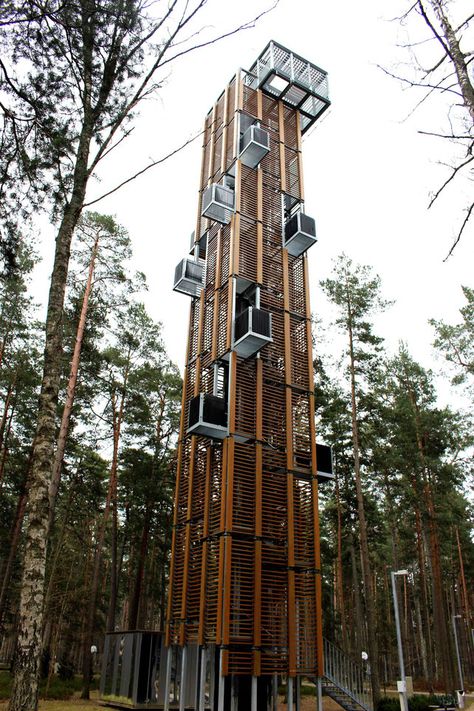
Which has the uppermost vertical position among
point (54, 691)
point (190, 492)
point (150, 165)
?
point (150, 165)

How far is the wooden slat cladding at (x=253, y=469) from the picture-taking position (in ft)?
32.3

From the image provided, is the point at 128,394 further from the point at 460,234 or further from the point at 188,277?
the point at 460,234

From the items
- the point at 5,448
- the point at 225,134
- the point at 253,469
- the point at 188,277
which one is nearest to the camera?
the point at 253,469

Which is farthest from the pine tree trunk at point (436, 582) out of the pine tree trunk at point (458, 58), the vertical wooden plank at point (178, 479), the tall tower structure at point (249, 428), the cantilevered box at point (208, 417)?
the pine tree trunk at point (458, 58)

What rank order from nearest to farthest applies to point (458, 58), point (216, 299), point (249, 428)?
point (458, 58), point (249, 428), point (216, 299)

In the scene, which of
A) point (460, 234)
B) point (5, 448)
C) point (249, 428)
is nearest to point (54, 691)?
point (5, 448)

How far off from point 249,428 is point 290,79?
35.3 ft

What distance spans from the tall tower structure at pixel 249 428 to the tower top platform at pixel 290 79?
65 millimetres

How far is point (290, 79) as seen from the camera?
15.7 metres

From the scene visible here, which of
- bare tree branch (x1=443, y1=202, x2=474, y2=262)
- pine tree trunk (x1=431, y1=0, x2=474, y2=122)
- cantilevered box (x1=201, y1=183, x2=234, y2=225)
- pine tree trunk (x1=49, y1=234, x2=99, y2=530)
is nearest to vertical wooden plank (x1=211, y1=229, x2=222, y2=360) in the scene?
cantilevered box (x1=201, y1=183, x2=234, y2=225)

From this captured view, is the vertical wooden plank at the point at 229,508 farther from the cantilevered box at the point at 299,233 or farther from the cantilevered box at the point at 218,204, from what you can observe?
the cantilevered box at the point at 218,204

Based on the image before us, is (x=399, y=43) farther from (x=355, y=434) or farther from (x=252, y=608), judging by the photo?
(x=355, y=434)

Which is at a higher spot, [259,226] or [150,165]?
[259,226]

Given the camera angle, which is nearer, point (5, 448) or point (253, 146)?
point (253, 146)
